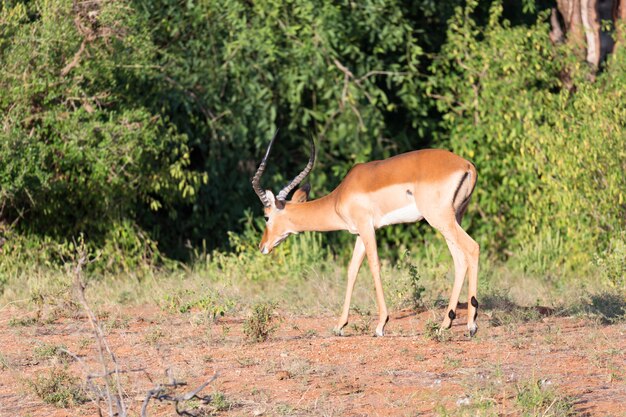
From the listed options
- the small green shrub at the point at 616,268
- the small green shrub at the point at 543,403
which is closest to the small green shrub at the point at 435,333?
the small green shrub at the point at 543,403

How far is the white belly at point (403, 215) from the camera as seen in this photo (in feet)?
26.2

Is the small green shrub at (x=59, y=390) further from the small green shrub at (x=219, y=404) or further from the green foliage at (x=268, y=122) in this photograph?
the green foliage at (x=268, y=122)

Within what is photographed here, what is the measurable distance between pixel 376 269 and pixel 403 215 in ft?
1.50

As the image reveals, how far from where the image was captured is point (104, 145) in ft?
36.9

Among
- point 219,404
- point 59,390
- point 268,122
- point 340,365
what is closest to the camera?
point 219,404

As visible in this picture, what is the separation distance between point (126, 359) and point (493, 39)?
7583 mm

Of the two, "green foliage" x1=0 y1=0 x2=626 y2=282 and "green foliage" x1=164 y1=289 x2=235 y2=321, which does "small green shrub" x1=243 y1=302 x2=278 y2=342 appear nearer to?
"green foliage" x1=164 y1=289 x2=235 y2=321

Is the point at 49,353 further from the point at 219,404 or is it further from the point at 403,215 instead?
the point at 403,215

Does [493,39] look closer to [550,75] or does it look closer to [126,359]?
[550,75]

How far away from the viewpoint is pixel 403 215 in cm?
804

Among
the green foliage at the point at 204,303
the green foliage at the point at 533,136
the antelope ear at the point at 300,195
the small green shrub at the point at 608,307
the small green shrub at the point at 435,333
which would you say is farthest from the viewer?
the green foliage at the point at 533,136

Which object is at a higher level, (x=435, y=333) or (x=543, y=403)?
(x=543, y=403)

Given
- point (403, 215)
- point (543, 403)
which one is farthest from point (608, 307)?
point (543, 403)

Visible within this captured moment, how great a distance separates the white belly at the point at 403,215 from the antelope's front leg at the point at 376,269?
5.1 inches
